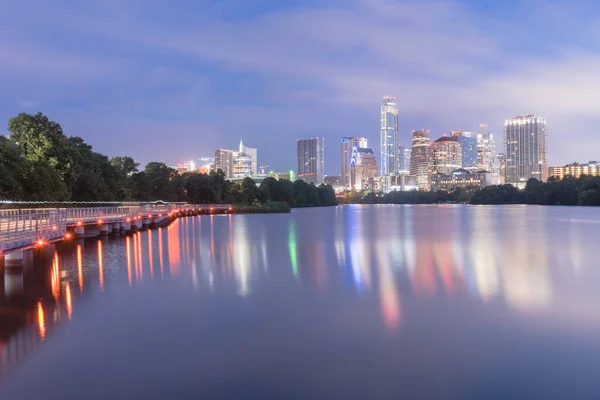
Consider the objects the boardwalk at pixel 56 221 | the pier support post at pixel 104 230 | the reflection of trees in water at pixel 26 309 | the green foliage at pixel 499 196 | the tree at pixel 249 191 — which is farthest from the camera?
the green foliage at pixel 499 196

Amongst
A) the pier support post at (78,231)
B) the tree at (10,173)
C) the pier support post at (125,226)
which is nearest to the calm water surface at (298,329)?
the pier support post at (78,231)

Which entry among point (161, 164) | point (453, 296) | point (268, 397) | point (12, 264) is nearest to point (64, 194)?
point (12, 264)

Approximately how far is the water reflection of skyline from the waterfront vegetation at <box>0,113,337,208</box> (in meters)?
7.05

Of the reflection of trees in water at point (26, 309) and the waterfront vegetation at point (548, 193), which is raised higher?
the waterfront vegetation at point (548, 193)

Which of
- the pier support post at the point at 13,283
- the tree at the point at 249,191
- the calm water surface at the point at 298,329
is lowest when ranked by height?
the calm water surface at the point at 298,329

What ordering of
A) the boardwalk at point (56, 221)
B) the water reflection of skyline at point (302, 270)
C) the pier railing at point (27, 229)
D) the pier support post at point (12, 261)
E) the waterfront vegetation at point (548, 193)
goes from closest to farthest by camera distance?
the water reflection of skyline at point (302, 270), the pier railing at point (27, 229), the boardwalk at point (56, 221), the pier support post at point (12, 261), the waterfront vegetation at point (548, 193)

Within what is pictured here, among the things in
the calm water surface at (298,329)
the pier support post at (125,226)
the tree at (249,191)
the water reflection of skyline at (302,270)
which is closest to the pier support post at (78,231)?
the water reflection of skyline at (302,270)

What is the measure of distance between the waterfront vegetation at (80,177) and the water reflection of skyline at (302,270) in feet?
23.1

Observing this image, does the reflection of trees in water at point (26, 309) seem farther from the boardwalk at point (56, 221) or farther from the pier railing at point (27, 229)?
the pier railing at point (27, 229)

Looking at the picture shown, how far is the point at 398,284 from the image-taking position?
66.8 ft

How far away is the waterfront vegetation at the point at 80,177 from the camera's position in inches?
1464

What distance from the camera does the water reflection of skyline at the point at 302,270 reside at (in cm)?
1600

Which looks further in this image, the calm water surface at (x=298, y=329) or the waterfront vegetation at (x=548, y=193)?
the waterfront vegetation at (x=548, y=193)

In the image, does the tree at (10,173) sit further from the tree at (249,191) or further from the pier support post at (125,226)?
the tree at (249,191)
